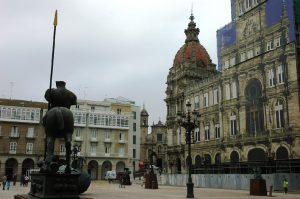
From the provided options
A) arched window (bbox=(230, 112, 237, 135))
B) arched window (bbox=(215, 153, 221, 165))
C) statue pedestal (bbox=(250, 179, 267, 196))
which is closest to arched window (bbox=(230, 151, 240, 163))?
arched window (bbox=(230, 112, 237, 135))

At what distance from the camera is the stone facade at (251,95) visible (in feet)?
113

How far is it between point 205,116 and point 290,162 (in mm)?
18730

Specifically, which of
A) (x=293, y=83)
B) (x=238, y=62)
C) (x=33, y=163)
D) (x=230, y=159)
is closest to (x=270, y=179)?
(x=293, y=83)

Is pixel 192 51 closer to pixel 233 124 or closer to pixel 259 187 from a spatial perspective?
pixel 233 124

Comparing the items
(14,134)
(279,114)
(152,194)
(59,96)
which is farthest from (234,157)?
(59,96)

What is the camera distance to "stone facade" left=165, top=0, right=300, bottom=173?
3431 centimetres

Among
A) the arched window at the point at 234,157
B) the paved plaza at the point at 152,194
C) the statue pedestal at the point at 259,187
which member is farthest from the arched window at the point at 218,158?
the statue pedestal at the point at 259,187

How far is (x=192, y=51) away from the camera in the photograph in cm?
6016

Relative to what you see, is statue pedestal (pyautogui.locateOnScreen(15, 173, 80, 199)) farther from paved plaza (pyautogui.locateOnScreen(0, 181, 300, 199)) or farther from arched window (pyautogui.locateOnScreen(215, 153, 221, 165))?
arched window (pyautogui.locateOnScreen(215, 153, 221, 165))

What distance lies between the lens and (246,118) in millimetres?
39594

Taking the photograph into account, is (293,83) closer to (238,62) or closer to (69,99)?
(238,62)

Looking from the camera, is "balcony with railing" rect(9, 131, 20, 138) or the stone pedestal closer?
the stone pedestal

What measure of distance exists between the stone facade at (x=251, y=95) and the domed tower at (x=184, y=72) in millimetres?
2981

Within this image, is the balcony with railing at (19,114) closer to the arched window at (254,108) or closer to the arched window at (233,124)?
the arched window at (233,124)
